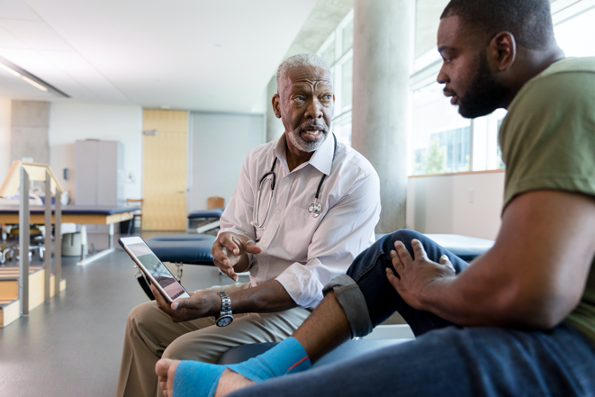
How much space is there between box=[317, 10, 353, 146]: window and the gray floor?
391cm

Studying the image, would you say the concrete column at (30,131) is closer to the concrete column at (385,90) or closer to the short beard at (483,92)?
the concrete column at (385,90)

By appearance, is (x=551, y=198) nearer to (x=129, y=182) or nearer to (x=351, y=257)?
(x=351, y=257)

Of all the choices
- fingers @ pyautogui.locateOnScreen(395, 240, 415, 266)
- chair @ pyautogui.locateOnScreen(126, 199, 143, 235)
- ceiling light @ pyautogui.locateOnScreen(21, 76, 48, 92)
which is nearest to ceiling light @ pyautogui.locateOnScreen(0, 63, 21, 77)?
ceiling light @ pyautogui.locateOnScreen(21, 76, 48, 92)

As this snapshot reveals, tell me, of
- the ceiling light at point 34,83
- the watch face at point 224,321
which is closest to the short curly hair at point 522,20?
the watch face at point 224,321

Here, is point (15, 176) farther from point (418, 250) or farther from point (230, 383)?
point (418, 250)

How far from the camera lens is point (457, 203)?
3.50m

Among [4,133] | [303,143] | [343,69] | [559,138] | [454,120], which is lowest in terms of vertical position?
[559,138]

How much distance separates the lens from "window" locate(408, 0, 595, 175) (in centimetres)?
266

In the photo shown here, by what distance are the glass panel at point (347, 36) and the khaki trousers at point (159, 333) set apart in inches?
240

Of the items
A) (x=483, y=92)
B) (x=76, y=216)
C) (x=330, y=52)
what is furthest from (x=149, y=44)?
(x=483, y=92)

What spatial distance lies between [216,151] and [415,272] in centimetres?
939

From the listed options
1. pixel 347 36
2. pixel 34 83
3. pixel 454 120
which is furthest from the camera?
pixel 34 83

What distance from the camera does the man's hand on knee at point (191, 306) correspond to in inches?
44.7

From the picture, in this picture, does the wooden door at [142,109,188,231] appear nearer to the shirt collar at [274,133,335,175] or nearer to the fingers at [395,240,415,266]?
the shirt collar at [274,133,335,175]
